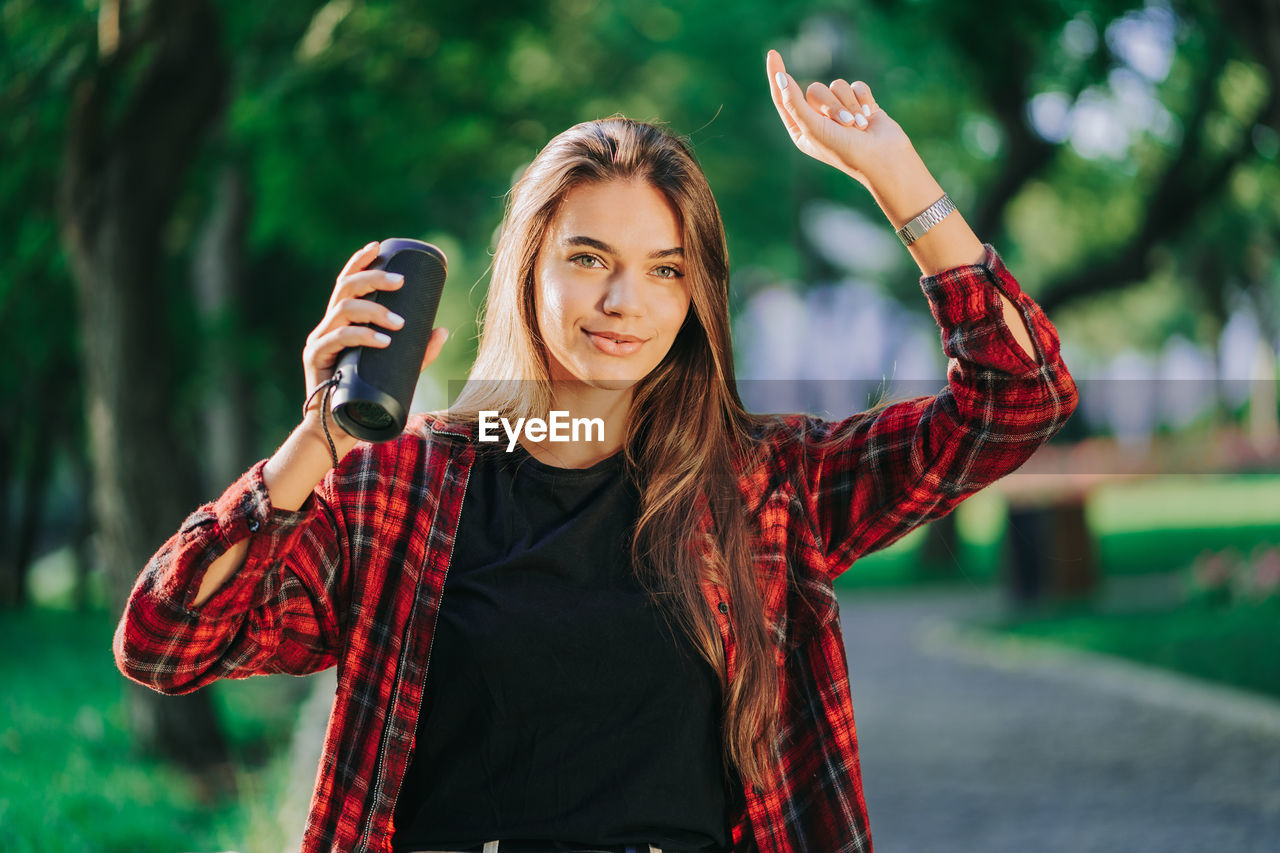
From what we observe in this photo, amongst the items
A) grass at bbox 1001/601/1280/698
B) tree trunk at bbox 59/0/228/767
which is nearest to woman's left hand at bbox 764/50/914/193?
tree trunk at bbox 59/0/228/767

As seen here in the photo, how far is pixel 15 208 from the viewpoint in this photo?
7.62m

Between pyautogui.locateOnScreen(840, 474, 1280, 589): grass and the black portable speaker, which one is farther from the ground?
pyautogui.locateOnScreen(840, 474, 1280, 589): grass

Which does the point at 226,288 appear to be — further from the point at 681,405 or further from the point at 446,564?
the point at 446,564

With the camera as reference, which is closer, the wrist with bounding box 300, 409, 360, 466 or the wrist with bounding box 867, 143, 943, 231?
the wrist with bounding box 300, 409, 360, 466

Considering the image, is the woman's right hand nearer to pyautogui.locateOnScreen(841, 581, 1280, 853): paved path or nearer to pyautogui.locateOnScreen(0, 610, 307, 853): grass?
pyautogui.locateOnScreen(0, 610, 307, 853): grass

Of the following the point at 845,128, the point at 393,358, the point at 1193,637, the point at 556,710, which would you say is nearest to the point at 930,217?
the point at 845,128

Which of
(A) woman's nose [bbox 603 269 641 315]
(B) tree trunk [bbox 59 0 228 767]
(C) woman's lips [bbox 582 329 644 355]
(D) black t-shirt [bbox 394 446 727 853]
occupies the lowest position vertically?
(D) black t-shirt [bbox 394 446 727 853]

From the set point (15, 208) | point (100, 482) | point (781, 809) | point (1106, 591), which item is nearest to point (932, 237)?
point (781, 809)

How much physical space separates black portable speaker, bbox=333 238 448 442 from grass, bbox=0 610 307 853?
3.89 m

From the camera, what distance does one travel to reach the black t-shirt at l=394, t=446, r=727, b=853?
1997 millimetres

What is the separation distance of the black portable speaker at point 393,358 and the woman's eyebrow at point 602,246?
1.14 feet

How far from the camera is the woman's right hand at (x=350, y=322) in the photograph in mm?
1848

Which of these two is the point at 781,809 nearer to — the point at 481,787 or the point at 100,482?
the point at 481,787

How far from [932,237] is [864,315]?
85.1ft
